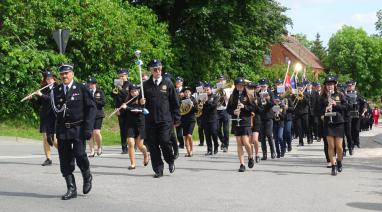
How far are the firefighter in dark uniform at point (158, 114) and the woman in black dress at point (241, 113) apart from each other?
66.3 inches

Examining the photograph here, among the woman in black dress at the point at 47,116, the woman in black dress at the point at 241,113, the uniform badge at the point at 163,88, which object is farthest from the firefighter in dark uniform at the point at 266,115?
the woman in black dress at the point at 47,116

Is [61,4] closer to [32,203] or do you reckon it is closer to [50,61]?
[50,61]

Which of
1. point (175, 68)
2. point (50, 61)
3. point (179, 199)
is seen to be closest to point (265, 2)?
point (175, 68)

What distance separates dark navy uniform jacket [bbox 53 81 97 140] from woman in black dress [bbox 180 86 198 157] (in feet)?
23.5

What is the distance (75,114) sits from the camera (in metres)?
9.25

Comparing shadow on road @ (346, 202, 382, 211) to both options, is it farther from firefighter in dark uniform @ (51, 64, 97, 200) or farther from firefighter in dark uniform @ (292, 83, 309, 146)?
firefighter in dark uniform @ (292, 83, 309, 146)

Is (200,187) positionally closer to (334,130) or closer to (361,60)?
(334,130)

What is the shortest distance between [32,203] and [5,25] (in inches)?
622

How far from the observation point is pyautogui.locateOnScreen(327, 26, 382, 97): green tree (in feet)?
323

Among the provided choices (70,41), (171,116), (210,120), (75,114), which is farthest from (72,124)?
(70,41)

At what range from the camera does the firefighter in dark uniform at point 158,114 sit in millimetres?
11625

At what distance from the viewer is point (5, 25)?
23.3 m

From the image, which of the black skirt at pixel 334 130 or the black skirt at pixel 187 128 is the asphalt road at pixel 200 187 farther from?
the black skirt at pixel 187 128

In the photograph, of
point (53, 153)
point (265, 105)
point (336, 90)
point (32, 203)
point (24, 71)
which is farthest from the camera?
point (24, 71)
